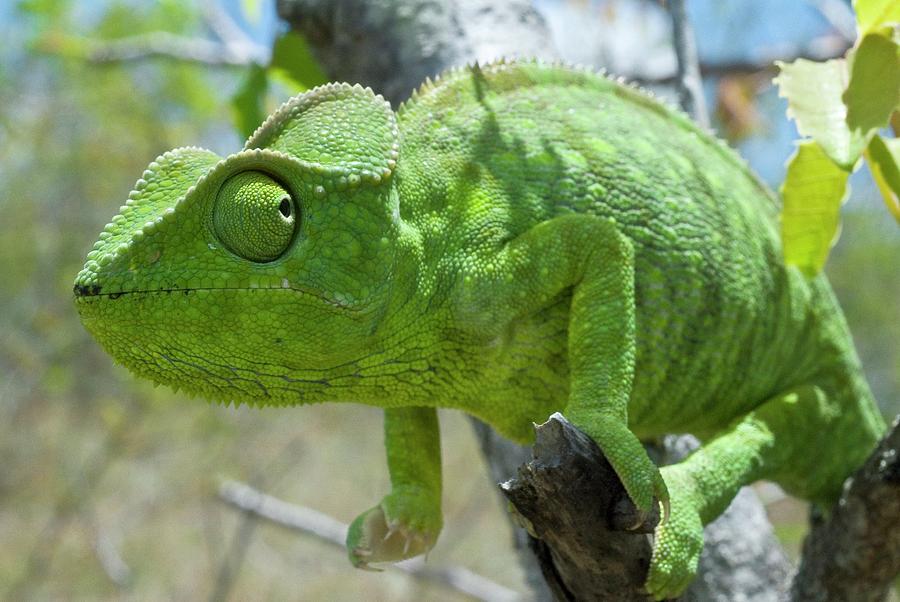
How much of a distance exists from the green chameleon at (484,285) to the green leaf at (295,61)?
3.06 ft

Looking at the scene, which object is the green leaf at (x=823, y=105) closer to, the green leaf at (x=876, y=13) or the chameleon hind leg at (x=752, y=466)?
the green leaf at (x=876, y=13)

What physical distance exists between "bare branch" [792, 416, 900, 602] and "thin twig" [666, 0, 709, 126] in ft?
2.86

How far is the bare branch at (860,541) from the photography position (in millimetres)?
1531

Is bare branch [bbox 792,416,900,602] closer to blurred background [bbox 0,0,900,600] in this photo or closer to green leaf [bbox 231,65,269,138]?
green leaf [bbox 231,65,269,138]

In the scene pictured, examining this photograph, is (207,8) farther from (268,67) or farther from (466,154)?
(466,154)

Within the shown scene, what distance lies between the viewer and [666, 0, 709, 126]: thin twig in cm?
203

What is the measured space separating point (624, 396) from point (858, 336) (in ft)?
22.8

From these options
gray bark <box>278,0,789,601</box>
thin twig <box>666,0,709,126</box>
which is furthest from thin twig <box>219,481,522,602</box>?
thin twig <box>666,0,709,126</box>

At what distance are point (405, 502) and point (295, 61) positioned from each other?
1.24m

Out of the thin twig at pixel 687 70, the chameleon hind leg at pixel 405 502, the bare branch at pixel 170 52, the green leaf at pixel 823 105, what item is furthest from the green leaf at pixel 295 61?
the green leaf at pixel 823 105

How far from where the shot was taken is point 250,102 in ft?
7.09

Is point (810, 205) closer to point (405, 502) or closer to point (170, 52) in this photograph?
point (405, 502)

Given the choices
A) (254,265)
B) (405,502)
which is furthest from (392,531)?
(254,265)

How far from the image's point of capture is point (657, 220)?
1.35 meters
